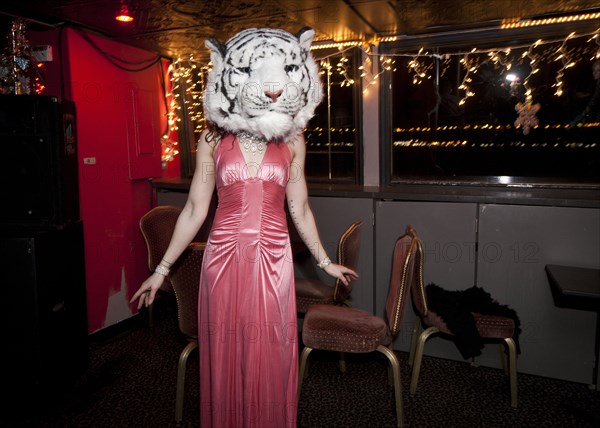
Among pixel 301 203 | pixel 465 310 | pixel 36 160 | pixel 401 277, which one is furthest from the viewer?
pixel 465 310

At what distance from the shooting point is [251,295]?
5.86 ft

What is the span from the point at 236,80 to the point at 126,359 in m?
2.15

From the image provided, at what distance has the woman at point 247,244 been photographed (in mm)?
1735

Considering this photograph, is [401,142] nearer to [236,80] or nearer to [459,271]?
[459,271]

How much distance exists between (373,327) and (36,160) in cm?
189

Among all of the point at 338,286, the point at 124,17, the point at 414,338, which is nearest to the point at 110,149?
the point at 124,17

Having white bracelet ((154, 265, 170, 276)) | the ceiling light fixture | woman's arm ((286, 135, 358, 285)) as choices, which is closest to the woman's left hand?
woman's arm ((286, 135, 358, 285))

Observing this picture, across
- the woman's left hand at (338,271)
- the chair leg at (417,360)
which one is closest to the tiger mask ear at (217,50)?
the woman's left hand at (338,271)

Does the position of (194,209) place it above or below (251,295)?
above

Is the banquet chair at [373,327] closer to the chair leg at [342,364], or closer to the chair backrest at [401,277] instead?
the chair backrest at [401,277]

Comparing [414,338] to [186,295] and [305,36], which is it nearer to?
[186,295]

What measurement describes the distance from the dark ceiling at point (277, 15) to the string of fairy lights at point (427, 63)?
184mm

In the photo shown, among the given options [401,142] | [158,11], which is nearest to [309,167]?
[401,142]

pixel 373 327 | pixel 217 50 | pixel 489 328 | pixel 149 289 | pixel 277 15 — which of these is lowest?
pixel 489 328
